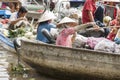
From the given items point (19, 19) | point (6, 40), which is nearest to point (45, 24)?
point (19, 19)

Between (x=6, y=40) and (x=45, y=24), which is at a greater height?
(x=45, y=24)

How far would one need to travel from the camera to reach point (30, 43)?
845 centimetres

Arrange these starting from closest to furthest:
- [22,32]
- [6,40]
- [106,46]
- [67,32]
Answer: [106,46] < [67,32] < [22,32] < [6,40]

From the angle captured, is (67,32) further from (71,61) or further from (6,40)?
(6,40)

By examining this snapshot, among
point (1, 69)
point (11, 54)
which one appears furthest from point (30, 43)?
point (11, 54)

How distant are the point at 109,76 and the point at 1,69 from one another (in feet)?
8.92

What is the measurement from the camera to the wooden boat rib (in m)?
7.50

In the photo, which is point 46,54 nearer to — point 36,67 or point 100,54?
point 36,67

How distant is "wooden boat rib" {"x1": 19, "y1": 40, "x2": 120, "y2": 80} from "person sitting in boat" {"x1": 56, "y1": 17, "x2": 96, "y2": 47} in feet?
0.94

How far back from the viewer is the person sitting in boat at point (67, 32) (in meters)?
7.93

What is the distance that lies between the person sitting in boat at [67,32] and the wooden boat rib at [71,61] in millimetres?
287

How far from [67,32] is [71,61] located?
1.79ft

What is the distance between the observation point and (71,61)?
7.86m

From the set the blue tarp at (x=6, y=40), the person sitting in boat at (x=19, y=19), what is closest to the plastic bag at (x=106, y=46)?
the person sitting in boat at (x=19, y=19)
